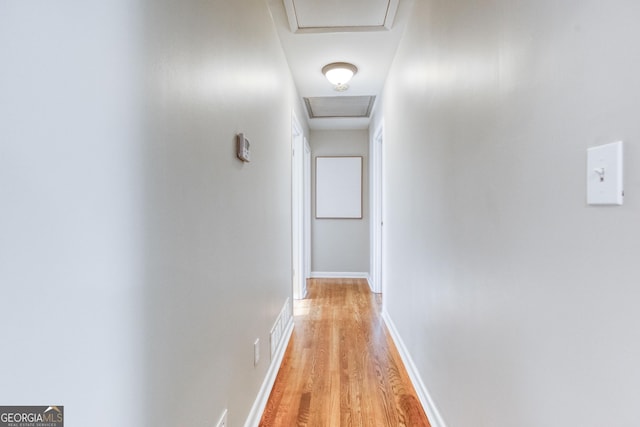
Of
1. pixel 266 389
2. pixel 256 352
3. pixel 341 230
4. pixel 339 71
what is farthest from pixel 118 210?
pixel 341 230

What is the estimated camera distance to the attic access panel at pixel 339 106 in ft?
12.1

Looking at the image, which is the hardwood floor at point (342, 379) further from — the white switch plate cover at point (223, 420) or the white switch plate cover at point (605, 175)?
the white switch plate cover at point (605, 175)

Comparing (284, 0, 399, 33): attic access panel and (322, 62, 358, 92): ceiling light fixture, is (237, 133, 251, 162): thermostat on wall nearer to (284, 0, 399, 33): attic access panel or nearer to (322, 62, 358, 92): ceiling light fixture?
(284, 0, 399, 33): attic access panel

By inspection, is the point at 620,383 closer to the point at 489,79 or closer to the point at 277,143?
the point at 489,79

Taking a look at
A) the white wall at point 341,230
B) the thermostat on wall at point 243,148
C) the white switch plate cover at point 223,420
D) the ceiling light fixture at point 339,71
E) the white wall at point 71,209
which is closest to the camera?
the white wall at point 71,209

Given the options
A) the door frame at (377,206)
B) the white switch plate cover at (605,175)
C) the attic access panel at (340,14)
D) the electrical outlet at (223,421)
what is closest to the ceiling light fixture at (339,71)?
the attic access panel at (340,14)

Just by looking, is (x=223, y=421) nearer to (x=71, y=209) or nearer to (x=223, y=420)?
(x=223, y=420)

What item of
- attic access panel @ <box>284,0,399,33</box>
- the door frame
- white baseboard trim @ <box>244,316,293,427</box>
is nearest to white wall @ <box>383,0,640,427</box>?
attic access panel @ <box>284,0,399,33</box>

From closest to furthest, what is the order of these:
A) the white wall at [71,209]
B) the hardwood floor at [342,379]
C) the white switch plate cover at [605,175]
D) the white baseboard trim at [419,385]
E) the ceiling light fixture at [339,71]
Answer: the white wall at [71,209] → the white switch plate cover at [605,175] → the white baseboard trim at [419,385] → the hardwood floor at [342,379] → the ceiling light fixture at [339,71]

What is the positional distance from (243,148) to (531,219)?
3.58 ft

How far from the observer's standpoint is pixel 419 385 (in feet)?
5.90

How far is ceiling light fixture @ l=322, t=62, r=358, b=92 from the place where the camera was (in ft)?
8.95

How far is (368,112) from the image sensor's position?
13.8 ft

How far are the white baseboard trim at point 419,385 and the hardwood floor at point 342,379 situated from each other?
38mm
